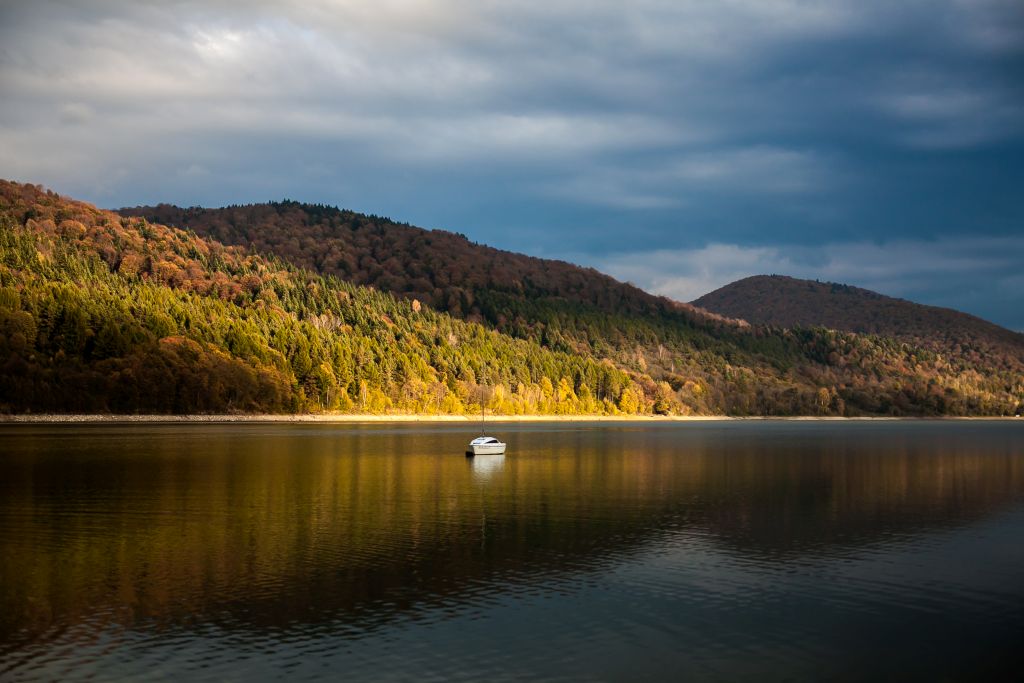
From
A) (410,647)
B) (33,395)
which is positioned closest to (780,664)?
(410,647)

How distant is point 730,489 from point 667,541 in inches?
1236

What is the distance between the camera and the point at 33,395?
19950 cm

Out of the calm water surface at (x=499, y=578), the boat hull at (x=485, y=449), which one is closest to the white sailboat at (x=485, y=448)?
the boat hull at (x=485, y=449)

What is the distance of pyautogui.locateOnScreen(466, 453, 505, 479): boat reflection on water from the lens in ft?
309

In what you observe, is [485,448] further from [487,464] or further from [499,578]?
[499,578]

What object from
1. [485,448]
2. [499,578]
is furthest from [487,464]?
[499,578]

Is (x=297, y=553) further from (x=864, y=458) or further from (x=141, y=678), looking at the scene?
(x=864, y=458)

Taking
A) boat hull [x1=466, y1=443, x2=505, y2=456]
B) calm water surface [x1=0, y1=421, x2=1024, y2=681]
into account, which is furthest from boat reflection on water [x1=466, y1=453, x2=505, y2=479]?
calm water surface [x1=0, y1=421, x2=1024, y2=681]

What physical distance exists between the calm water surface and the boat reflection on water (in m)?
7.44

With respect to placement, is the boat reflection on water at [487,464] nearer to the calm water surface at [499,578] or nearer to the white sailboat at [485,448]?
the white sailboat at [485,448]

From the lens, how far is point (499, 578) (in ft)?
137

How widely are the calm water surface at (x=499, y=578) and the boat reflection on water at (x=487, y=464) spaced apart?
293 inches

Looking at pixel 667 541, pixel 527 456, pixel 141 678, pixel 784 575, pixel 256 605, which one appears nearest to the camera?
pixel 141 678

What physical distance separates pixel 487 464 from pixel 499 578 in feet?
211
